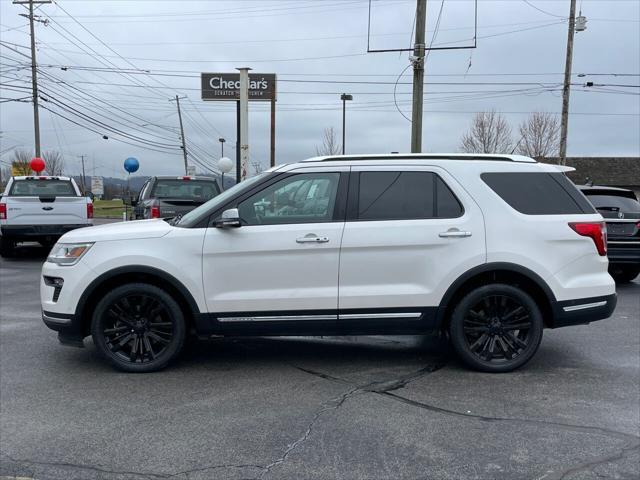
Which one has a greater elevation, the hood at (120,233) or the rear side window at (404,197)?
the rear side window at (404,197)

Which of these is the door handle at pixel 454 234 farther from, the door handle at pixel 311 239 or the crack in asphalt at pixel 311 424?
the crack in asphalt at pixel 311 424

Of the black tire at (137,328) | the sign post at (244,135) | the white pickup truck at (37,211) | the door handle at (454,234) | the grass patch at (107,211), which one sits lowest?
the grass patch at (107,211)

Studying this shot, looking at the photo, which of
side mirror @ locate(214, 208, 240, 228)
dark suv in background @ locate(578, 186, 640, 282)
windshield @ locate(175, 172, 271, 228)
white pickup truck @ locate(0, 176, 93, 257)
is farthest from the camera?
white pickup truck @ locate(0, 176, 93, 257)

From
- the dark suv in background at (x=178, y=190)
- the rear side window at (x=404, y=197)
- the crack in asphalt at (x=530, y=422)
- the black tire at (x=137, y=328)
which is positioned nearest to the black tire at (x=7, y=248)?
the dark suv in background at (x=178, y=190)

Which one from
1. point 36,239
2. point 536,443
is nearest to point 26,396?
point 536,443

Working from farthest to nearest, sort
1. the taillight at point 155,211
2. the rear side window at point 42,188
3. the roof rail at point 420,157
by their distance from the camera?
the rear side window at point 42,188 → the taillight at point 155,211 → the roof rail at point 420,157

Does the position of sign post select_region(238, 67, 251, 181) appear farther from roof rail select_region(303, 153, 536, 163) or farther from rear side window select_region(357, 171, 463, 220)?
rear side window select_region(357, 171, 463, 220)

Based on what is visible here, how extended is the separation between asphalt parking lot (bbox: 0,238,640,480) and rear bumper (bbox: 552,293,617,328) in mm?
504

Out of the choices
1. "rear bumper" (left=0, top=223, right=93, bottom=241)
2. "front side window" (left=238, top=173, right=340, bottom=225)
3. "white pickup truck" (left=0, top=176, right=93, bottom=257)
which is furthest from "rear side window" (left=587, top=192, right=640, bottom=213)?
"rear bumper" (left=0, top=223, right=93, bottom=241)

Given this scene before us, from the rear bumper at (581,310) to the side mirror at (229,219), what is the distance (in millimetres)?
2886

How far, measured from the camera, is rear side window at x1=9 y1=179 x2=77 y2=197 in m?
13.0

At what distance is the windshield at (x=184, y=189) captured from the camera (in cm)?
1302

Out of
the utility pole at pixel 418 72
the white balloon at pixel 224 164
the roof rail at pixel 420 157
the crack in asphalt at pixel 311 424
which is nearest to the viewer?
the crack in asphalt at pixel 311 424

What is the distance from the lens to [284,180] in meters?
5.02
